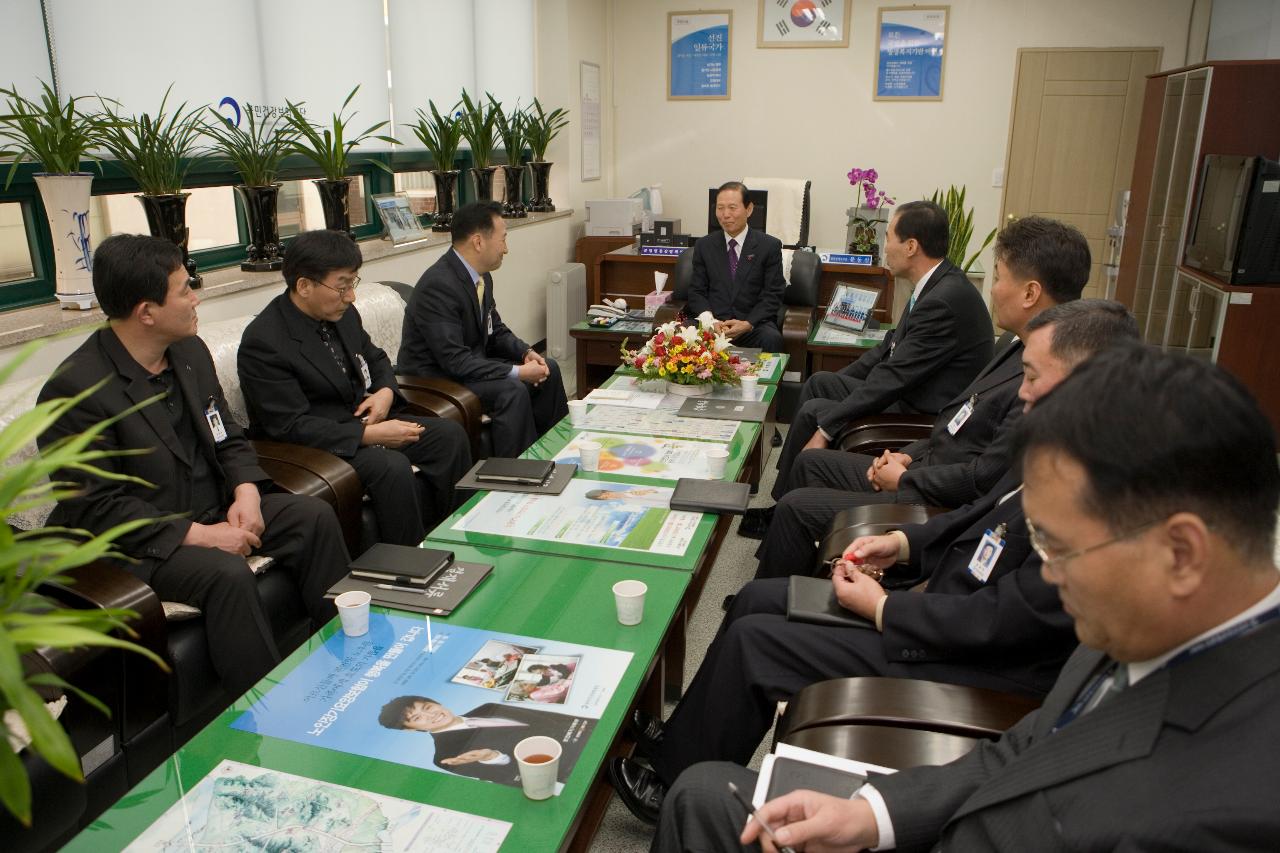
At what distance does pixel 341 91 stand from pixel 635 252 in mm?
2217

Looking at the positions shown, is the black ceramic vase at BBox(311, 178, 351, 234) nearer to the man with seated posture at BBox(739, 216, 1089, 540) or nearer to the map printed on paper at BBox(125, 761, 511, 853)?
the man with seated posture at BBox(739, 216, 1089, 540)

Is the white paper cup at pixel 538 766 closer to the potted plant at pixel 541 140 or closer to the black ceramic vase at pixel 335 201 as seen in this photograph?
the black ceramic vase at pixel 335 201

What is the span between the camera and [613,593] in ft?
6.23

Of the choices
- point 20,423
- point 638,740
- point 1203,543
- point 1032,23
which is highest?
point 1032,23

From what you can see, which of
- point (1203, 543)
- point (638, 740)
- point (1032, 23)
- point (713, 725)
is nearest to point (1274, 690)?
point (1203, 543)

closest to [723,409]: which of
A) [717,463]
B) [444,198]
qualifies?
[717,463]

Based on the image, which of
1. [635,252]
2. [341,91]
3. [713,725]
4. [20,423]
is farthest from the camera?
[635,252]

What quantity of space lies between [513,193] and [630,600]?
4464mm

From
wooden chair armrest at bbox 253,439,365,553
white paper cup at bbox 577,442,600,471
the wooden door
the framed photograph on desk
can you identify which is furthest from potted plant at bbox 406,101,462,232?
the wooden door

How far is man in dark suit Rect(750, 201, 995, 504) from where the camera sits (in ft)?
10.4

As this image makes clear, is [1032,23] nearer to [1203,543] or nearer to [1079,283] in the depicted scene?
[1079,283]

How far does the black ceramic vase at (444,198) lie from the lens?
16.6 feet

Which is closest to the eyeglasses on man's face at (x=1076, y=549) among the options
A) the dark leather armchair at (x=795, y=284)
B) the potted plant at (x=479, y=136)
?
the dark leather armchair at (x=795, y=284)

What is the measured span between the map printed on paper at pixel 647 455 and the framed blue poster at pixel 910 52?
16.6 feet
